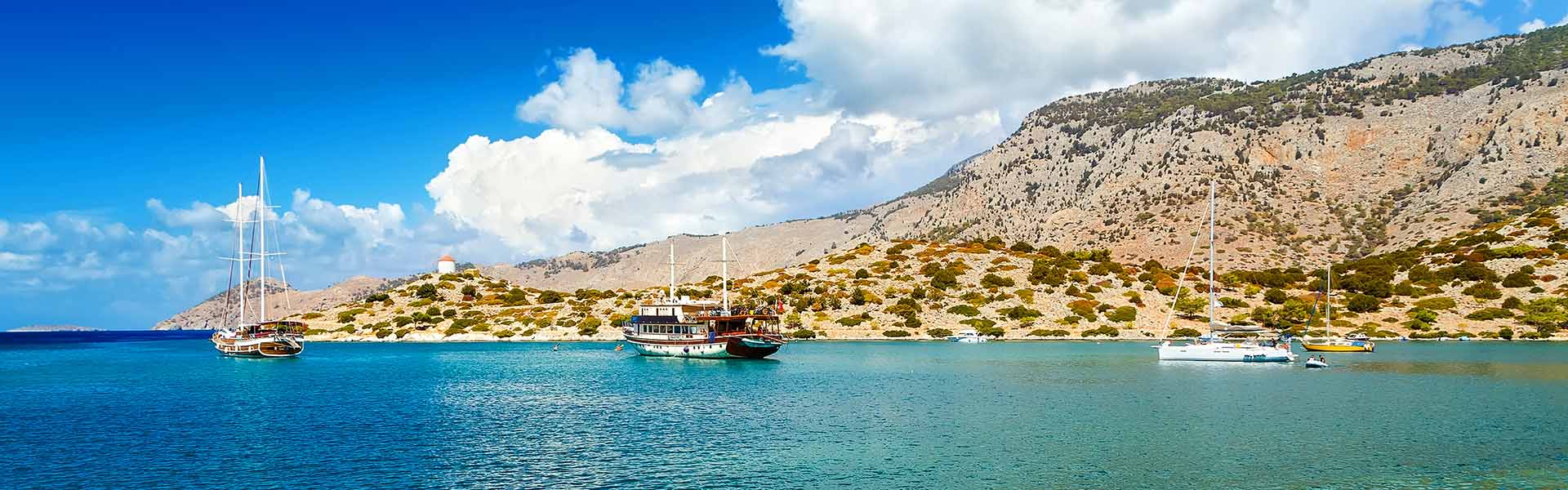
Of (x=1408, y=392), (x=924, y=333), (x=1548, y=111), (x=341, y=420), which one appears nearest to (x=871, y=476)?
(x=341, y=420)

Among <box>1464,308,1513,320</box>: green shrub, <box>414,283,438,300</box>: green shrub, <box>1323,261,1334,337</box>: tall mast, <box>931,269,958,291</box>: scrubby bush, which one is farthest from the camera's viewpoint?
<box>414,283,438,300</box>: green shrub

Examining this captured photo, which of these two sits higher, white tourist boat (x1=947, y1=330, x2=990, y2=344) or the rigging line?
the rigging line

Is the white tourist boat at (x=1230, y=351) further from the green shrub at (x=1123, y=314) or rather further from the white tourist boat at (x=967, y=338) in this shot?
the green shrub at (x=1123, y=314)

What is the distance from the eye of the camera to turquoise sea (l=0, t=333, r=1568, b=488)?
33969mm

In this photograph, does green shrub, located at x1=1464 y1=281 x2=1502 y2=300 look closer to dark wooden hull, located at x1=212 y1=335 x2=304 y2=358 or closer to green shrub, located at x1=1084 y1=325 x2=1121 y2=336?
green shrub, located at x1=1084 y1=325 x2=1121 y2=336

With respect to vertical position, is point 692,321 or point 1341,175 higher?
point 1341,175

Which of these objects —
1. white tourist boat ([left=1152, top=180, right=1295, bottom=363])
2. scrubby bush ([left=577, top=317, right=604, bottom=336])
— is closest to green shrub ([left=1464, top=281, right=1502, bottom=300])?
white tourist boat ([left=1152, top=180, right=1295, bottom=363])

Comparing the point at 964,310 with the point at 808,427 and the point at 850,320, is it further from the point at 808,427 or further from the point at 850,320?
the point at 808,427

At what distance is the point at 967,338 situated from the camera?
126 meters

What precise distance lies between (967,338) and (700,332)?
138 ft

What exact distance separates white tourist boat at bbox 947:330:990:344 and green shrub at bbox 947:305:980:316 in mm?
8885

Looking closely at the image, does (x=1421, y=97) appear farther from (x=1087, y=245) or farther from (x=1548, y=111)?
(x=1087, y=245)

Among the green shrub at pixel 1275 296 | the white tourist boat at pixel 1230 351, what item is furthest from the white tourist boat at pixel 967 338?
the green shrub at pixel 1275 296

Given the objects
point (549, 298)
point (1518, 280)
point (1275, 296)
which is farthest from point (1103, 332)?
point (549, 298)
